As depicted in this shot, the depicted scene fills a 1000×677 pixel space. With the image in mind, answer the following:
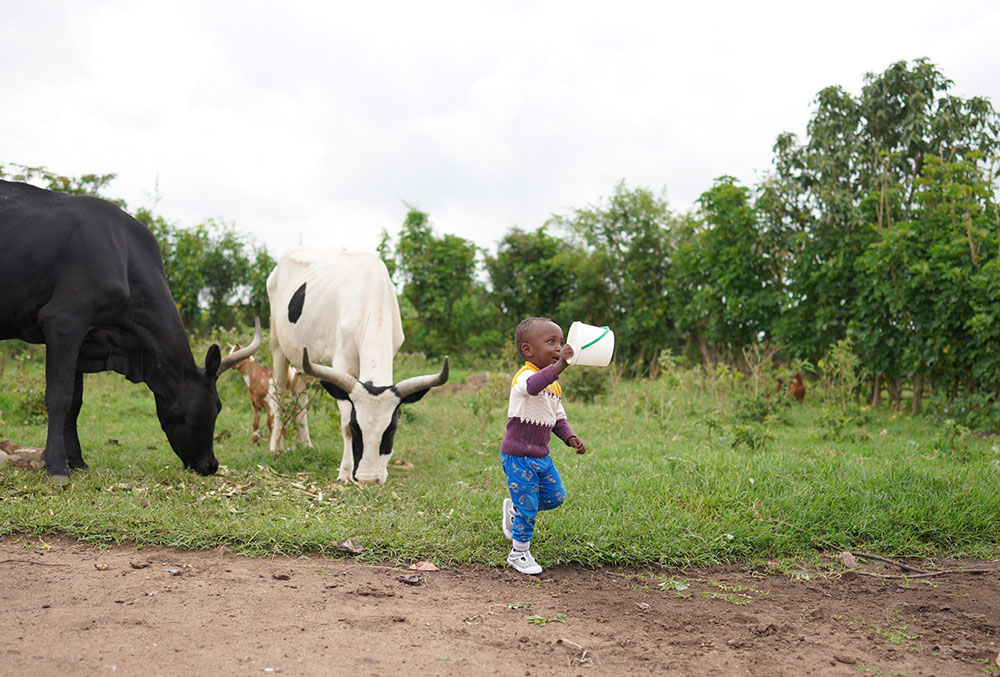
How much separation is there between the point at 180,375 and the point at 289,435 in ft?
4.98

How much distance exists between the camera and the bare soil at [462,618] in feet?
9.47

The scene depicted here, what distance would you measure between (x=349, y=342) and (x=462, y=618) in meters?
3.60

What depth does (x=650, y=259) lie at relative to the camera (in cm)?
2183

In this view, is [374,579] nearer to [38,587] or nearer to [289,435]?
[38,587]

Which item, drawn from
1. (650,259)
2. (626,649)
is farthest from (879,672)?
(650,259)

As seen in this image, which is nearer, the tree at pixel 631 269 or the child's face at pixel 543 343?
the child's face at pixel 543 343

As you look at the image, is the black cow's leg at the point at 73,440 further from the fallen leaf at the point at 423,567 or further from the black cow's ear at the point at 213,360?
the fallen leaf at the point at 423,567

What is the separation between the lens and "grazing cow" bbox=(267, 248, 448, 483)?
583cm

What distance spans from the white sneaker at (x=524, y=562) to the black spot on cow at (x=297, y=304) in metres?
3.84

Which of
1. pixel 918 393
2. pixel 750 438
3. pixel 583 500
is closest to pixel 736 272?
pixel 918 393

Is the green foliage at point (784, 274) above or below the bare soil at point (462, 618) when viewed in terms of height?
above

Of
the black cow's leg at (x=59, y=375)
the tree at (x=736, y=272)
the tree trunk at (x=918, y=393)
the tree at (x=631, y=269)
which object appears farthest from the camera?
the tree at (x=631, y=269)

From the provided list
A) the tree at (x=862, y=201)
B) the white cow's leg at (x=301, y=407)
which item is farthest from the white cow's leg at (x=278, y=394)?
the tree at (x=862, y=201)

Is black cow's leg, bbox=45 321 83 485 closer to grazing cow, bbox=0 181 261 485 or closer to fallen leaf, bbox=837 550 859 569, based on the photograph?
grazing cow, bbox=0 181 261 485
